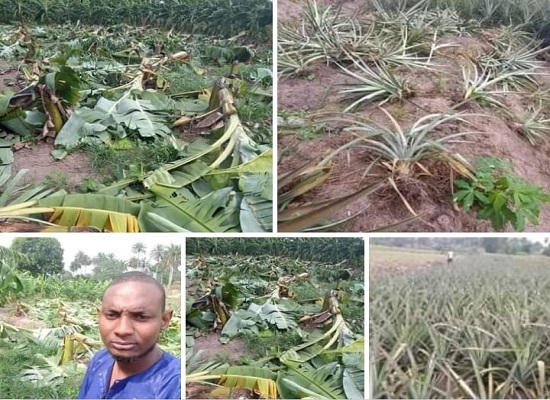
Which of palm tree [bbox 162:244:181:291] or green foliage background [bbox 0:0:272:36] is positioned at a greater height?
green foliage background [bbox 0:0:272:36]

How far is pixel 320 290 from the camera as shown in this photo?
2391 mm

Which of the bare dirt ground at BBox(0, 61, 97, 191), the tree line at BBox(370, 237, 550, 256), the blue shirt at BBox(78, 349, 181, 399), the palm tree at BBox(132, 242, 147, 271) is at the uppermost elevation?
the bare dirt ground at BBox(0, 61, 97, 191)

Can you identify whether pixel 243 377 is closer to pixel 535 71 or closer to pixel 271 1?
pixel 271 1

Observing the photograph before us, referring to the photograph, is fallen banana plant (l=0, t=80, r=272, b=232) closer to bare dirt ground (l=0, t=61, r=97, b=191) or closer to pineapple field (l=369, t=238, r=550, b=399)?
bare dirt ground (l=0, t=61, r=97, b=191)

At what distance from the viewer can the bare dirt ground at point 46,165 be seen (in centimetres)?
231

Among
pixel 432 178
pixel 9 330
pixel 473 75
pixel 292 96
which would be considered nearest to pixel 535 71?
pixel 473 75

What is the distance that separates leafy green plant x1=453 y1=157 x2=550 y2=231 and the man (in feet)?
3.89

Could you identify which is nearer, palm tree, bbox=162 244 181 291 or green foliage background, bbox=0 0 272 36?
palm tree, bbox=162 244 181 291

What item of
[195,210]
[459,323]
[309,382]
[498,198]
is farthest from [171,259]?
[498,198]

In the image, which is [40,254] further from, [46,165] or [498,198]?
[498,198]

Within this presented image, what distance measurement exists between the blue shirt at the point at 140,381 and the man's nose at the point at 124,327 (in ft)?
0.37

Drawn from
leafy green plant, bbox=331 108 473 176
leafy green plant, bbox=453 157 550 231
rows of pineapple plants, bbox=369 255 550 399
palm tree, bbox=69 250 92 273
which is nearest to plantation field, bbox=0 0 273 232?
palm tree, bbox=69 250 92 273

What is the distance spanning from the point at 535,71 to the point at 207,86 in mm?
1292

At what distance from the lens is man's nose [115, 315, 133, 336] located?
2.29 metres
